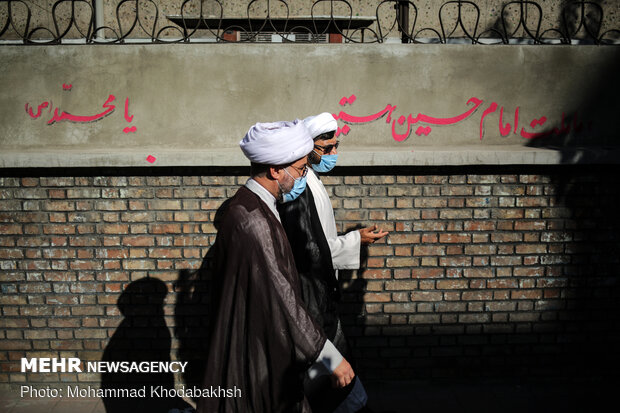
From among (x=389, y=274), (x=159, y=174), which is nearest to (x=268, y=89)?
(x=159, y=174)

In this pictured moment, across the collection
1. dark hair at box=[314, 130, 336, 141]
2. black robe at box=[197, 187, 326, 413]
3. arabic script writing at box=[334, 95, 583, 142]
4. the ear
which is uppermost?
arabic script writing at box=[334, 95, 583, 142]

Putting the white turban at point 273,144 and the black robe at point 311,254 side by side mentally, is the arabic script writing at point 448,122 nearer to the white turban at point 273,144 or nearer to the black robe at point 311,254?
the black robe at point 311,254

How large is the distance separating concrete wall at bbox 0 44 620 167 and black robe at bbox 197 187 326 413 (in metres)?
1.59

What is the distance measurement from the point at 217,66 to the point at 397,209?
171cm

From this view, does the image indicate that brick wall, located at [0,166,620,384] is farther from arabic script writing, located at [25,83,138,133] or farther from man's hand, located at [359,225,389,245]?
man's hand, located at [359,225,389,245]

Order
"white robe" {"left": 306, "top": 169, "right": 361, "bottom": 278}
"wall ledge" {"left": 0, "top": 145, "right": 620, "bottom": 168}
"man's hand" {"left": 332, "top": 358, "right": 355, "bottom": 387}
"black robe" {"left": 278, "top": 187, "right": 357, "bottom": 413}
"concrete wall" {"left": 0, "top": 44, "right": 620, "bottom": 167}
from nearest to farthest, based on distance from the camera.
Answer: "man's hand" {"left": 332, "top": 358, "right": 355, "bottom": 387}, "black robe" {"left": 278, "top": 187, "right": 357, "bottom": 413}, "white robe" {"left": 306, "top": 169, "right": 361, "bottom": 278}, "wall ledge" {"left": 0, "top": 145, "right": 620, "bottom": 168}, "concrete wall" {"left": 0, "top": 44, "right": 620, "bottom": 167}

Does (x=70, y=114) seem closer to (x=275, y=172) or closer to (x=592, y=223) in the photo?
(x=275, y=172)

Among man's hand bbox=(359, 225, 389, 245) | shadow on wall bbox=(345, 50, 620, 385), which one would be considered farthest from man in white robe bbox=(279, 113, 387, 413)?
shadow on wall bbox=(345, 50, 620, 385)

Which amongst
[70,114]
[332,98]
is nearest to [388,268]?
[332,98]

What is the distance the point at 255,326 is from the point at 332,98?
205 centimetres

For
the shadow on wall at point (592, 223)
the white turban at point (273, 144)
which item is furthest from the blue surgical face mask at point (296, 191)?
the shadow on wall at point (592, 223)

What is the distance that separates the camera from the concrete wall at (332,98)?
338cm

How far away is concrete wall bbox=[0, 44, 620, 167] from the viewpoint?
3.38 metres

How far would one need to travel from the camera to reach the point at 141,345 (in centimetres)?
358
